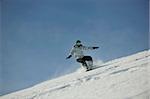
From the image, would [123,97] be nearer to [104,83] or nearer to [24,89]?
[104,83]

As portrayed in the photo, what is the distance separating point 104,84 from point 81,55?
2.49 meters

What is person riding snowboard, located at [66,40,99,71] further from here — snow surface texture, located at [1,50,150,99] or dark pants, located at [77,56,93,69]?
snow surface texture, located at [1,50,150,99]

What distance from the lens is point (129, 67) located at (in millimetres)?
11516

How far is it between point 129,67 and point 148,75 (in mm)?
1321

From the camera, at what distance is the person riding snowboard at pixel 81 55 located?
40.9 feet

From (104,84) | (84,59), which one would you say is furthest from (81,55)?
(104,84)

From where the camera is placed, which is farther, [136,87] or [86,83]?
[86,83]

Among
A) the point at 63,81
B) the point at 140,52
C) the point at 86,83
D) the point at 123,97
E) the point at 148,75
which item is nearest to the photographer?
the point at 123,97

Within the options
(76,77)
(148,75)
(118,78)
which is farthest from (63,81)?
(148,75)

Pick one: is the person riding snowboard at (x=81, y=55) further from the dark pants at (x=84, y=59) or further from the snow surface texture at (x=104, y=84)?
the snow surface texture at (x=104, y=84)

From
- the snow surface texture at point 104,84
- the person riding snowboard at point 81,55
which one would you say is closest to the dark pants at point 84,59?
the person riding snowboard at point 81,55

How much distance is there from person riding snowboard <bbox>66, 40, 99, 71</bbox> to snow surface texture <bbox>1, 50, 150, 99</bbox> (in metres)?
0.33

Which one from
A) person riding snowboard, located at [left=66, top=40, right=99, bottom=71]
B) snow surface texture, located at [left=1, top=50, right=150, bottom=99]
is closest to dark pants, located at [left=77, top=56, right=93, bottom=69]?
person riding snowboard, located at [left=66, top=40, right=99, bottom=71]

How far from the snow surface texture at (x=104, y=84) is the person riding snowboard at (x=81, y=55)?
0.33 metres
